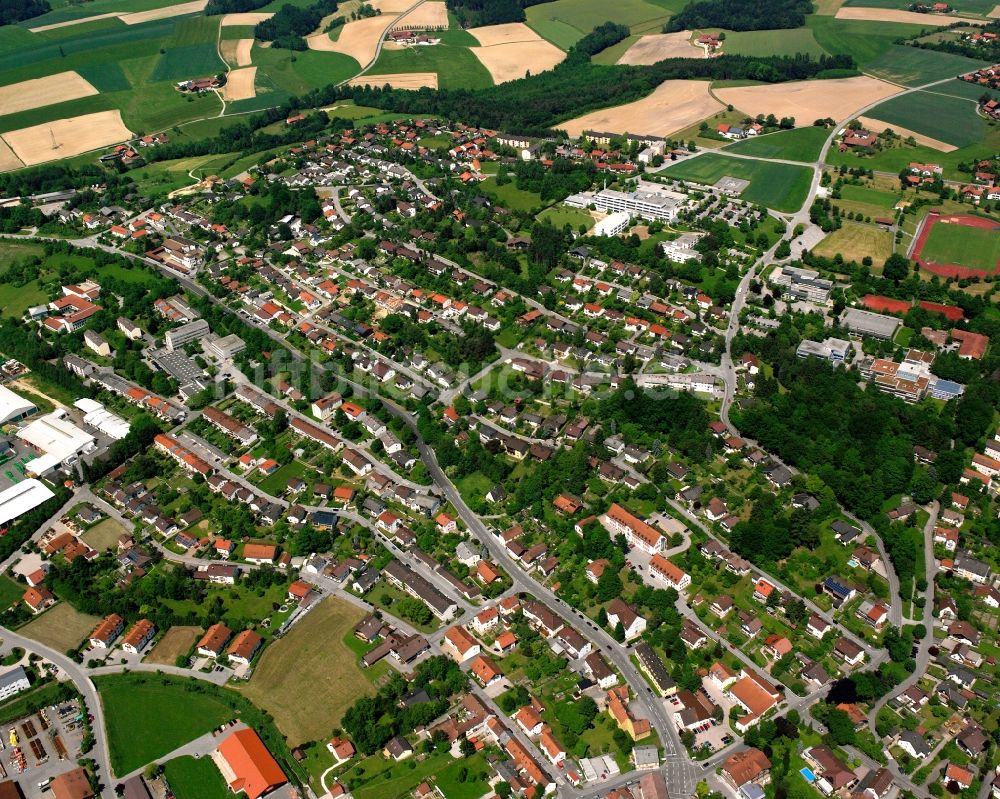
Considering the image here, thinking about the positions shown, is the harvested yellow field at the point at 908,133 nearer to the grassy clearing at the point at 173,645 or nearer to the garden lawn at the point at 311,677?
the garden lawn at the point at 311,677

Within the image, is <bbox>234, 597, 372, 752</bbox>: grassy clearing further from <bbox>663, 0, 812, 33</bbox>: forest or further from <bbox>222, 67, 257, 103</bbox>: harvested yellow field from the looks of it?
<bbox>663, 0, 812, 33</bbox>: forest

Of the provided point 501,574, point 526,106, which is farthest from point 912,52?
point 501,574

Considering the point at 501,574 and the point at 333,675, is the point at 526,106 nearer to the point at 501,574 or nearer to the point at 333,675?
the point at 501,574

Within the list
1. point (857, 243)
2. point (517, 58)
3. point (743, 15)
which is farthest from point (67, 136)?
point (743, 15)

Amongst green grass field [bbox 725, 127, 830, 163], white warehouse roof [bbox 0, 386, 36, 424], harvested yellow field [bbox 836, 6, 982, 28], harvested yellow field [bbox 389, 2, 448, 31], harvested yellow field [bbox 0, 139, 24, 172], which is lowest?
white warehouse roof [bbox 0, 386, 36, 424]

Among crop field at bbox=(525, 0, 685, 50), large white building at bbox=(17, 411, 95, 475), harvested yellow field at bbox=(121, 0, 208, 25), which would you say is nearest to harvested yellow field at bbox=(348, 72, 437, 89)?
crop field at bbox=(525, 0, 685, 50)

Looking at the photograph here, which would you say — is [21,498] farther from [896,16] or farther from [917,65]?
[896,16]

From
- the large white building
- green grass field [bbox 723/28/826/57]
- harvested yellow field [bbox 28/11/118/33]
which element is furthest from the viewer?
harvested yellow field [bbox 28/11/118/33]
